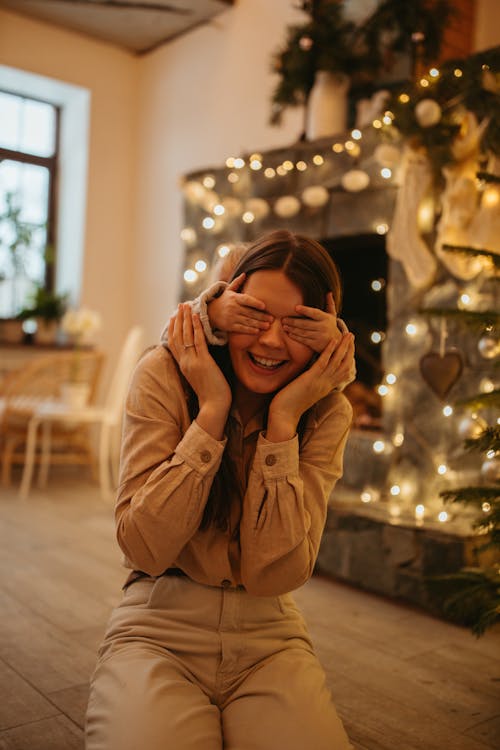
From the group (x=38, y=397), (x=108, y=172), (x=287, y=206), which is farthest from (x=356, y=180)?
(x=108, y=172)

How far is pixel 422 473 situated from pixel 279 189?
1600 millimetres

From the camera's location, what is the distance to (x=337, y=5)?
3.19 m

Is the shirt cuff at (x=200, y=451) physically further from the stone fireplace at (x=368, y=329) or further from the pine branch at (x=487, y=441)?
the stone fireplace at (x=368, y=329)

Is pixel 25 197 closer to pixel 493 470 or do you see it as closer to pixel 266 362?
pixel 493 470

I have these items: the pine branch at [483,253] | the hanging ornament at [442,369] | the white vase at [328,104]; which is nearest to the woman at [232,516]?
the pine branch at [483,253]

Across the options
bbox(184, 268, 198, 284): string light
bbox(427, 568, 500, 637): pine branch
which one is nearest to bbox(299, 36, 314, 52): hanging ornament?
bbox(184, 268, 198, 284): string light

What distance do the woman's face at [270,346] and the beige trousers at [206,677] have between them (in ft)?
1.16

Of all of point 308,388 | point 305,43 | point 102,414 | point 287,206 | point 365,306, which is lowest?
point 102,414

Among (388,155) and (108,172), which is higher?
(108,172)

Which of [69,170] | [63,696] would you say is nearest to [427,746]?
[63,696]

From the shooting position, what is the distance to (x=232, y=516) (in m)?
1.18

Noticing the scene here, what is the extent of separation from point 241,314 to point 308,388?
0.17 meters

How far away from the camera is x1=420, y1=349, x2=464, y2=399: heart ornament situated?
249cm

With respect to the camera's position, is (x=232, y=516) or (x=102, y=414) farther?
(x=102, y=414)
